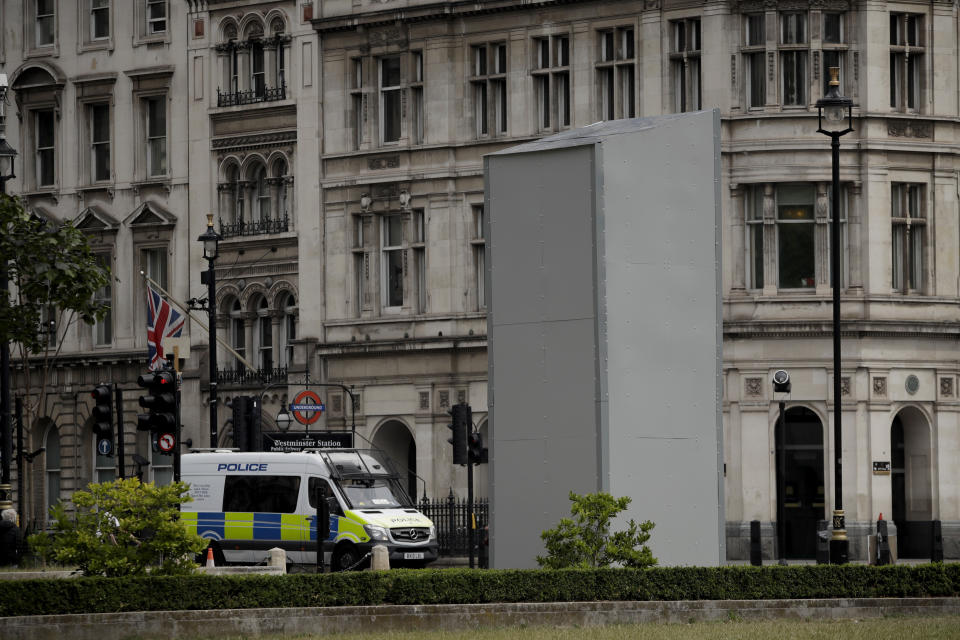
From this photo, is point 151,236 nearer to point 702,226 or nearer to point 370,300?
point 370,300

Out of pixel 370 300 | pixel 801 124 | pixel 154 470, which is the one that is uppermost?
pixel 801 124

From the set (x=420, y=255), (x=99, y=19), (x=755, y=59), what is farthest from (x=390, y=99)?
(x=99, y=19)

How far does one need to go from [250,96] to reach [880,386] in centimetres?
2095

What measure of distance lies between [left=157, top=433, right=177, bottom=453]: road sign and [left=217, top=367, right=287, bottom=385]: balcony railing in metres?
28.3

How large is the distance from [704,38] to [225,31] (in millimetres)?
16117

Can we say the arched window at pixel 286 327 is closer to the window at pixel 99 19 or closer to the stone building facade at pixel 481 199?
the stone building facade at pixel 481 199

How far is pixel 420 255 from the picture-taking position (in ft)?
207

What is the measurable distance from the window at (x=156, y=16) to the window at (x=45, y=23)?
168 inches

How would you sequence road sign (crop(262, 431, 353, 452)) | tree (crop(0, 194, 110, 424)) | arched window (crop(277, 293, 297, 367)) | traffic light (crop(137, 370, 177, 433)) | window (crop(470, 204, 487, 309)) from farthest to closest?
arched window (crop(277, 293, 297, 367))
window (crop(470, 204, 487, 309))
road sign (crop(262, 431, 353, 452))
traffic light (crop(137, 370, 177, 433))
tree (crop(0, 194, 110, 424))

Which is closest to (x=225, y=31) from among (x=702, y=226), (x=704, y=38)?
(x=704, y=38)

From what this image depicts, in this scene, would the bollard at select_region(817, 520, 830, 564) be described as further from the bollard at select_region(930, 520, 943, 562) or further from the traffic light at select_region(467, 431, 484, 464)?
the traffic light at select_region(467, 431, 484, 464)

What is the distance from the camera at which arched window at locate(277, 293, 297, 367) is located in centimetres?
6606

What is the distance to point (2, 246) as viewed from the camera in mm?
32656

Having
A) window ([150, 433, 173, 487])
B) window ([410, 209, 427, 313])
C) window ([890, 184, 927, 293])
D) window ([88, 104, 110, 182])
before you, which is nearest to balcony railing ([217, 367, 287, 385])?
window ([150, 433, 173, 487])
